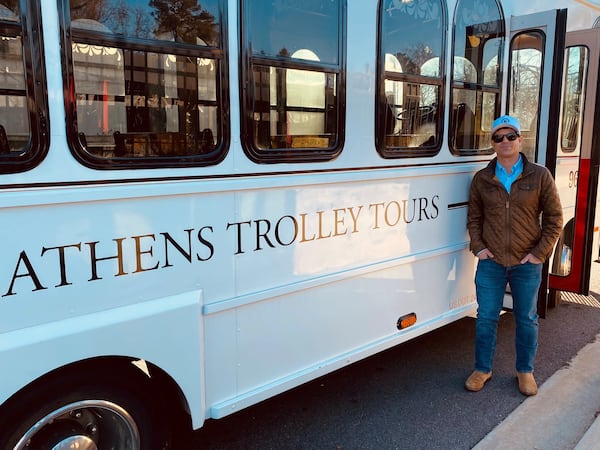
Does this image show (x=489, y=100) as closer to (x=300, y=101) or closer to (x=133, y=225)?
(x=300, y=101)

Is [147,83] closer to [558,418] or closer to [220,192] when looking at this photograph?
[220,192]

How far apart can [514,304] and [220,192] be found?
2.10 metres

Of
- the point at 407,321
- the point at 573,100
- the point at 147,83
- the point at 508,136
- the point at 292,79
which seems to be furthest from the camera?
the point at 573,100

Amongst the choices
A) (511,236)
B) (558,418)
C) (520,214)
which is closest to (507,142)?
(520,214)

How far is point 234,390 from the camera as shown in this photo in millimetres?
2545

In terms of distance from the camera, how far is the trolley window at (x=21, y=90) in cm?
179

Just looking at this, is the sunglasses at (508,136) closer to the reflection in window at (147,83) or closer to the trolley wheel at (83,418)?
the reflection in window at (147,83)

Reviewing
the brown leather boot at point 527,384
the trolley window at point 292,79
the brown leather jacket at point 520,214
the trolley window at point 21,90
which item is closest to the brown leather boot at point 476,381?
the brown leather boot at point 527,384

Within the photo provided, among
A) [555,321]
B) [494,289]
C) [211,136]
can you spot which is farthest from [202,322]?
[555,321]

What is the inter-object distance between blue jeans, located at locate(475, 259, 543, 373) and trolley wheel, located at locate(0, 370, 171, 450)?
6.69ft

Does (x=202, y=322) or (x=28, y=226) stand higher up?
(x=28, y=226)

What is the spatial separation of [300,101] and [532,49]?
2050mm

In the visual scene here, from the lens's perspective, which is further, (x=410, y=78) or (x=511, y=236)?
(x=511, y=236)

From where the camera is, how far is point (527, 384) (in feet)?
11.3
